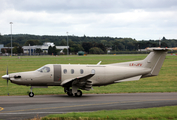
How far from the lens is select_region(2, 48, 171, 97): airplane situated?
64.7 ft

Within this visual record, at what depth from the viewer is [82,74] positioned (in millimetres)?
20688

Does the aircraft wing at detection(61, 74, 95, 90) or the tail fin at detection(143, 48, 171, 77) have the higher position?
the tail fin at detection(143, 48, 171, 77)

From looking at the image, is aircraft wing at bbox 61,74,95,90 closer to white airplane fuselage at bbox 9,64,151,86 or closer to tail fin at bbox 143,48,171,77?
white airplane fuselage at bbox 9,64,151,86

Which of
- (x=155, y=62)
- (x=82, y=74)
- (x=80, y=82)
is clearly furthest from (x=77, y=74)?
(x=155, y=62)

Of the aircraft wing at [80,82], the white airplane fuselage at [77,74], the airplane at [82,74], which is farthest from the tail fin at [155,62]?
the aircraft wing at [80,82]

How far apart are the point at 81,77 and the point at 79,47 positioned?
170 m

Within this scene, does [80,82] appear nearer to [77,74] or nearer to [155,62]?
[77,74]

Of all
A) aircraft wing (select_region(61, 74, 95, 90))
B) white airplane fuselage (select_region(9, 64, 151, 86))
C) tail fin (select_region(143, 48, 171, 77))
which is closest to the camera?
aircraft wing (select_region(61, 74, 95, 90))

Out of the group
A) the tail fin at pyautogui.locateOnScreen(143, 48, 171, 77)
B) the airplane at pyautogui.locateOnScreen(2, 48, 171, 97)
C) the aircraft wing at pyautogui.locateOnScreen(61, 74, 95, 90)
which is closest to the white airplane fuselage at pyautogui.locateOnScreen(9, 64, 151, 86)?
the airplane at pyautogui.locateOnScreen(2, 48, 171, 97)

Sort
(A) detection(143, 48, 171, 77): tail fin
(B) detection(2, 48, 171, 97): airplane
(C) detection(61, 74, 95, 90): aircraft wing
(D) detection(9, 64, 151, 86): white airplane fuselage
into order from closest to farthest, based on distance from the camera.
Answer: (C) detection(61, 74, 95, 90): aircraft wing < (B) detection(2, 48, 171, 97): airplane < (D) detection(9, 64, 151, 86): white airplane fuselage < (A) detection(143, 48, 171, 77): tail fin

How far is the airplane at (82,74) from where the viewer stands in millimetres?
19719

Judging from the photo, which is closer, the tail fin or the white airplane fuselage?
the white airplane fuselage

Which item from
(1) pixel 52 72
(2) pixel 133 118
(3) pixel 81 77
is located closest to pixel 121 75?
(3) pixel 81 77

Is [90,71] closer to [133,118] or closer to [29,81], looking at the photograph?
[29,81]
